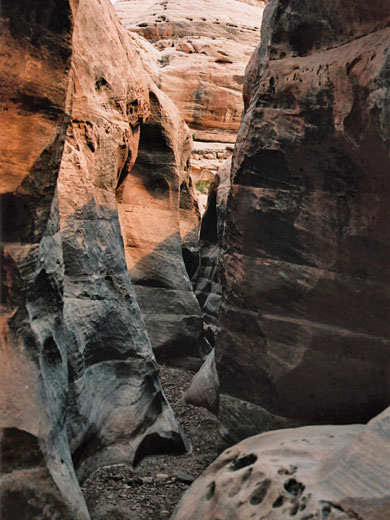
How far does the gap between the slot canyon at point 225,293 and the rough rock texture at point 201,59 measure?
946 centimetres

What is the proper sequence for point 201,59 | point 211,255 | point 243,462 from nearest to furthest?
1. point 243,462
2. point 211,255
3. point 201,59

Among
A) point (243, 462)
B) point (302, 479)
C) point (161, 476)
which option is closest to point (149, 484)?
point (161, 476)

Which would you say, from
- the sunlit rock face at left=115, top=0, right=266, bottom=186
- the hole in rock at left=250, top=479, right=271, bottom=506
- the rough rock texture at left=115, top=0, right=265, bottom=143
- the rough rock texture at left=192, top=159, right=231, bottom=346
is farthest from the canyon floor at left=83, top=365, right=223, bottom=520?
the rough rock texture at left=115, top=0, right=265, bottom=143

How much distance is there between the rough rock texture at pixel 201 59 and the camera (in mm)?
15062

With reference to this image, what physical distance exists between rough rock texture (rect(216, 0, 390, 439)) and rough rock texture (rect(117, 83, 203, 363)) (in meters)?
3.17

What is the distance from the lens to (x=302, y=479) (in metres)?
2.42

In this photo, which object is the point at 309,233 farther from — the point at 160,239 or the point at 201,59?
the point at 201,59

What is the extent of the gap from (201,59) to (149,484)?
1354 centimetres

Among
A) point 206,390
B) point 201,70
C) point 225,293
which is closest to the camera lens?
point 225,293

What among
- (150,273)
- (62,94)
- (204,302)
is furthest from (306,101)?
(204,302)

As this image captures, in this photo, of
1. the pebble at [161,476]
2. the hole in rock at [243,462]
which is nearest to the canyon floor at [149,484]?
the pebble at [161,476]

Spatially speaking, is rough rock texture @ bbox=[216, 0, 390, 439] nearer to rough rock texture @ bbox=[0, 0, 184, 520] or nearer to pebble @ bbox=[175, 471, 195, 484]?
pebble @ bbox=[175, 471, 195, 484]

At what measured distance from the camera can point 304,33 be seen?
144 inches

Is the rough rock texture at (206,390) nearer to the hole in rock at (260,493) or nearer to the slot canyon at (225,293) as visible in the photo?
→ the slot canyon at (225,293)
